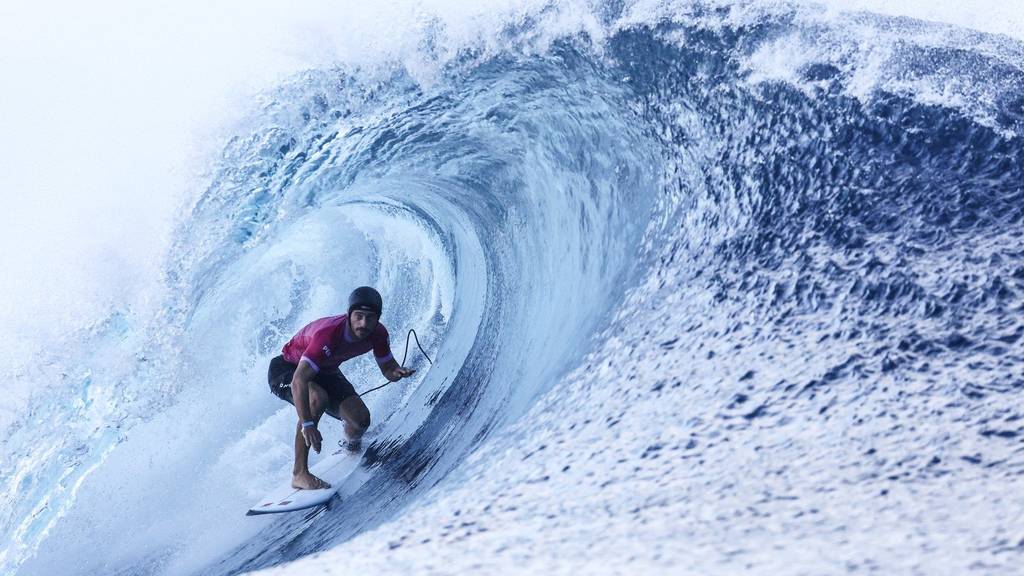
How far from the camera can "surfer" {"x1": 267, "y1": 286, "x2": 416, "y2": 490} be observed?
418cm

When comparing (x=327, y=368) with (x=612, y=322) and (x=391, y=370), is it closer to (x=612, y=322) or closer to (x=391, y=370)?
(x=391, y=370)

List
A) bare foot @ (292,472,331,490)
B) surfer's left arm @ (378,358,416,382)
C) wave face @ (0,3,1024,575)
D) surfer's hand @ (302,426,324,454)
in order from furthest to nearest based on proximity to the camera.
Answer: bare foot @ (292,472,331,490) → surfer's left arm @ (378,358,416,382) → surfer's hand @ (302,426,324,454) → wave face @ (0,3,1024,575)

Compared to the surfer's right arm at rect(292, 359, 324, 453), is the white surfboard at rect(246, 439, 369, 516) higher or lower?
lower

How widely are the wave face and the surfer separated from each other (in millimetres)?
434

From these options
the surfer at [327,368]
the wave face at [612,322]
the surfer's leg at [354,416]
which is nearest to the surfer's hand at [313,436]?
the surfer at [327,368]

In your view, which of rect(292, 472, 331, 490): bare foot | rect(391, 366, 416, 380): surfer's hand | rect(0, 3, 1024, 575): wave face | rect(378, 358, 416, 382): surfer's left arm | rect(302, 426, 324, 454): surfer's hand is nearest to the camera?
rect(0, 3, 1024, 575): wave face

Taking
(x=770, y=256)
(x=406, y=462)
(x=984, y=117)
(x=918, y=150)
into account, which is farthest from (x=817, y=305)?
(x=406, y=462)

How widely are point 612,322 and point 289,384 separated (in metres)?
2.25

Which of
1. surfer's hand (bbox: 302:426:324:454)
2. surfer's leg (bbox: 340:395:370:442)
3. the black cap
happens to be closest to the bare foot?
surfer's leg (bbox: 340:395:370:442)

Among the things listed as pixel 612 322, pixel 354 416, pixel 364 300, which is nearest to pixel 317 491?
pixel 354 416

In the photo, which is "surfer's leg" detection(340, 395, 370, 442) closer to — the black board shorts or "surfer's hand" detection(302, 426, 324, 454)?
the black board shorts

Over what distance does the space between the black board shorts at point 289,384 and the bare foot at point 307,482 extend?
431 millimetres

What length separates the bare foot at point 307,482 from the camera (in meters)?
4.61

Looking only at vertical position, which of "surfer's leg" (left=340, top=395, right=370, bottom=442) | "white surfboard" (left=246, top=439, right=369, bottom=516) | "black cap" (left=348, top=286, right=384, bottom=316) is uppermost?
"black cap" (left=348, top=286, right=384, bottom=316)
